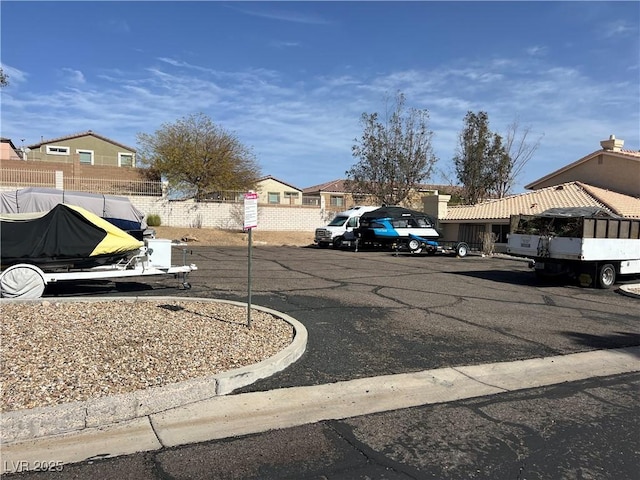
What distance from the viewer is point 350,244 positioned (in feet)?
100

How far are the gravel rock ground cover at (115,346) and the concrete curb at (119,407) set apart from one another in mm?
169

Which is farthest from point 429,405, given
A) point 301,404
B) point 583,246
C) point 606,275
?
point 606,275

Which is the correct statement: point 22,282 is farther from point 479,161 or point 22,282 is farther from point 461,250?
point 479,161

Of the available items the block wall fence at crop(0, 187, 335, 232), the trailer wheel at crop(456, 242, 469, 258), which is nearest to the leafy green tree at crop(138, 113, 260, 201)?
the block wall fence at crop(0, 187, 335, 232)

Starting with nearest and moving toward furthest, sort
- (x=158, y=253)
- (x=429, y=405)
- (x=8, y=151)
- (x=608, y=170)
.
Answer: (x=429, y=405) → (x=158, y=253) → (x=608, y=170) → (x=8, y=151)

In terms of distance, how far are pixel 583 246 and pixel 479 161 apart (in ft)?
94.1

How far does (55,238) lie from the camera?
952cm

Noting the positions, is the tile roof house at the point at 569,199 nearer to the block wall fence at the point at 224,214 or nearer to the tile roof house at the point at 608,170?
the tile roof house at the point at 608,170

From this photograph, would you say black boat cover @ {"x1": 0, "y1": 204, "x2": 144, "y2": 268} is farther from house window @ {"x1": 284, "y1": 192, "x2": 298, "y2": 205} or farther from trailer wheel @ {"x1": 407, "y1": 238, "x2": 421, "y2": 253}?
house window @ {"x1": 284, "y1": 192, "x2": 298, "y2": 205}

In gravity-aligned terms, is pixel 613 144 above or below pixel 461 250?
above

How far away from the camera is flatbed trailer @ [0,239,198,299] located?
9.12 meters

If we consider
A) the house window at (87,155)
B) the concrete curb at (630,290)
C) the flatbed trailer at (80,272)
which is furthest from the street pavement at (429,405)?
the house window at (87,155)

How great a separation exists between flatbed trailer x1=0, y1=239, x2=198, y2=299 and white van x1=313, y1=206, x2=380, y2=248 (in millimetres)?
19824

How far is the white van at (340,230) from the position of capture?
102 ft
